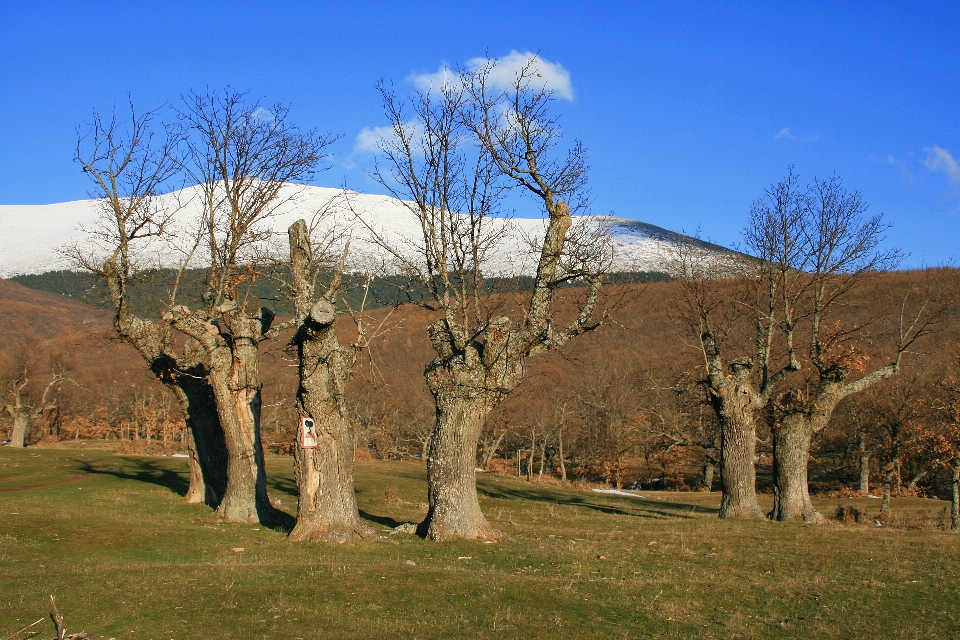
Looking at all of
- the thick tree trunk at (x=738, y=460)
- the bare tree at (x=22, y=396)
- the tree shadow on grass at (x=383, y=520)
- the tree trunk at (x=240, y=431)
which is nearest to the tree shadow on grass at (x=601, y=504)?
the thick tree trunk at (x=738, y=460)

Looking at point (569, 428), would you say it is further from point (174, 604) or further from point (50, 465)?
point (174, 604)

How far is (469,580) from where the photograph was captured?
1079 cm

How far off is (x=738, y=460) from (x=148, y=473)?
Answer: 71.4 ft

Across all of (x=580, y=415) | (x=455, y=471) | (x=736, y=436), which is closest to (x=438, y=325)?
(x=455, y=471)

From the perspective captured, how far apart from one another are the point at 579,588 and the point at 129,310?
1315 cm

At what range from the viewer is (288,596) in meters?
9.61

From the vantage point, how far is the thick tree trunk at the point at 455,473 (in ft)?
48.2

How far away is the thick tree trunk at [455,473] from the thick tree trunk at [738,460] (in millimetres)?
10242

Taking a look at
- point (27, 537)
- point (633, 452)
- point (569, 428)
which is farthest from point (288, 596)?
point (633, 452)

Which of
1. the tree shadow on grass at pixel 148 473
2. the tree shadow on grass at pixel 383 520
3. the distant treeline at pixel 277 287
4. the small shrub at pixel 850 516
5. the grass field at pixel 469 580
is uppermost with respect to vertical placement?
the distant treeline at pixel 277 287

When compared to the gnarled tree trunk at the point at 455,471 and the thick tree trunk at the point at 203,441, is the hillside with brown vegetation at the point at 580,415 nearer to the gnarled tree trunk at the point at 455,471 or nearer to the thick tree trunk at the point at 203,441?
the thick tree trunk at the point at 203,441

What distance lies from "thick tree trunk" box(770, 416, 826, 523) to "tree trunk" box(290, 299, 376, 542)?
44.6 ft

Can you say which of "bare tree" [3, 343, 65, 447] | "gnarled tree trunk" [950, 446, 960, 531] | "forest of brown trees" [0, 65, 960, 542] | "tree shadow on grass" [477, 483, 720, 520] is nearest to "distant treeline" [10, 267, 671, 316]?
"forest of brown trees" [0, 65, 960, 542]

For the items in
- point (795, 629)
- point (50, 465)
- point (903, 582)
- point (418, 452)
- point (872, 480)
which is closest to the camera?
point (795, 629)
